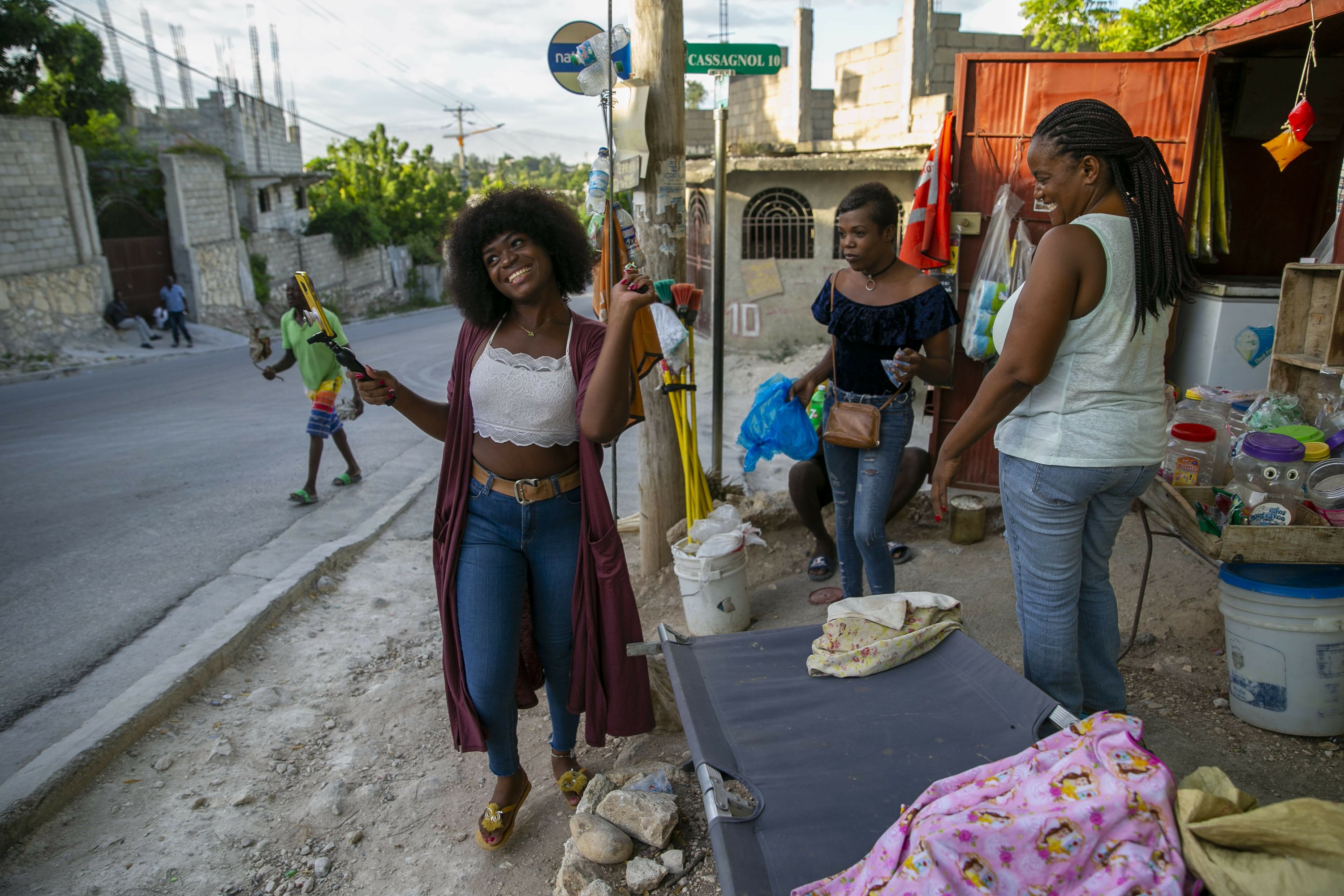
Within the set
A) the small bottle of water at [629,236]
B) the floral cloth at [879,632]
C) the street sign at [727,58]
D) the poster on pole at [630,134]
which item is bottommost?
the floral cloth at [879,632]

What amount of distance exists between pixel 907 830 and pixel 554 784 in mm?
1686

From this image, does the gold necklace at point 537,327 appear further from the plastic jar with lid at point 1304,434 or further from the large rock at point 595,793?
the plastic jar with lid at point 1304,434

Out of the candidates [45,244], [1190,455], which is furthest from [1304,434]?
[45,244]

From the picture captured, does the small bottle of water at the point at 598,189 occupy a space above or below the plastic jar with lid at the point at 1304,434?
above

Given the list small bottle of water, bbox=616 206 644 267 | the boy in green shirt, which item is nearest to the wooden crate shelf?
small bottle of water, bbox=616 206 644 267

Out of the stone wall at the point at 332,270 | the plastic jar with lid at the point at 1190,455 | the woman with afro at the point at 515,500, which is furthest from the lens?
the stone wall at the point at 332,270

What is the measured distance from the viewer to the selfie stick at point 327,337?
2406 millimetres

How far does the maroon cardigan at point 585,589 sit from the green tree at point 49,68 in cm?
1992

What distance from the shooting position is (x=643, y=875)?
229 cm

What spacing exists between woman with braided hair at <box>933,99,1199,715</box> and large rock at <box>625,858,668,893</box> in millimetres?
1218

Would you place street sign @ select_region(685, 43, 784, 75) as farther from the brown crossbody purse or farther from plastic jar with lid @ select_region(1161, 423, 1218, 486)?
plastic jar with lid @ select_region(1161, 423, 1218, 486)

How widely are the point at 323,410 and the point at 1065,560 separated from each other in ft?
18.3

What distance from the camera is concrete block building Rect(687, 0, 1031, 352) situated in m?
12.4

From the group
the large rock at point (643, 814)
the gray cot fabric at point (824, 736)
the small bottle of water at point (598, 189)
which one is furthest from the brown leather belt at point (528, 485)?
the small bottle of water at point (598, 189)
